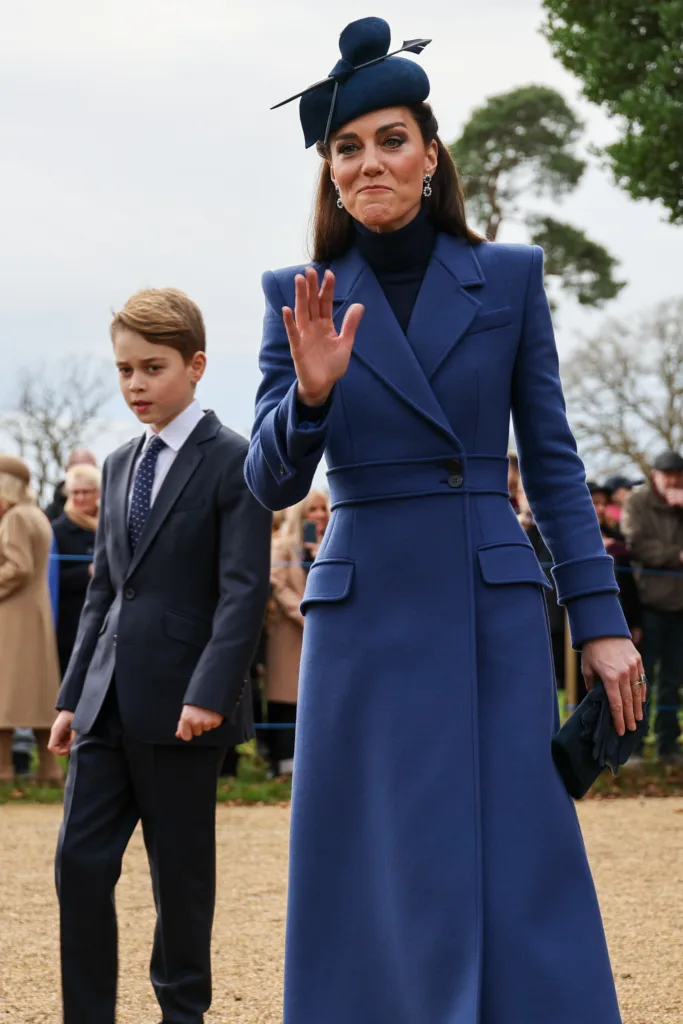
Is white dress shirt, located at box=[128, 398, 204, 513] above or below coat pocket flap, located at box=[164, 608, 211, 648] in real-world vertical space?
above

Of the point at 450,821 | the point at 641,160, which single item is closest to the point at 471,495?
the point at 450,821

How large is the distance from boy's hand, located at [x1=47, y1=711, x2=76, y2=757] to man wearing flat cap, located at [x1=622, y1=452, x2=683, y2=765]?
7.38 metres

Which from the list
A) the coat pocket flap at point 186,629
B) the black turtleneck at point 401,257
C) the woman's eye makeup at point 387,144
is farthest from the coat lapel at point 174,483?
the woman's eye makeup at point 387,144

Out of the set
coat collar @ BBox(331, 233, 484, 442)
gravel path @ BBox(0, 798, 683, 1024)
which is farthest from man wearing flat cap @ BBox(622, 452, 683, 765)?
coat collar @ BBox(331, 233, 484, 442)

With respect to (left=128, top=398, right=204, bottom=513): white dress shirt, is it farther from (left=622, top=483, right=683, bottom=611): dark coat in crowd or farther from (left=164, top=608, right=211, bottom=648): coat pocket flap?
(left=622, top=483, right=683, bottom=611): dark coat in crowd

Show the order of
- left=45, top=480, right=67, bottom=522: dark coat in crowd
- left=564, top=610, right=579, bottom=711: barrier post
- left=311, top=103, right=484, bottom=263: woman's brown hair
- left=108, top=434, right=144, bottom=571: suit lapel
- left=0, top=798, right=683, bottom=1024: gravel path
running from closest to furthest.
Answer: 1. left=311, top=103, right=484, bottom=263: woman's brown hair
2. left=108, top=434, right=144, bottom=571: suit lapel
3. left=0, top=798, right=683, bottom=1024: gravel path
4. left=45, top=480, right=67, bottom=522: dark coat in crowd
5. left=564, top=610, right=579, bottom=711: barrier post

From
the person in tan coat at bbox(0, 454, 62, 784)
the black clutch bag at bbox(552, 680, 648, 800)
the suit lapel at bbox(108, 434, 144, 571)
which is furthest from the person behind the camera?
the person in tan coat at bbox(0, 454, 62, 784)

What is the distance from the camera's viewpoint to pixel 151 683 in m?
4.20

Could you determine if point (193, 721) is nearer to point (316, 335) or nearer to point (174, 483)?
point (174, 483)

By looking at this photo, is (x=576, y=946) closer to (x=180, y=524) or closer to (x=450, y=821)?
(x=450, y=821)

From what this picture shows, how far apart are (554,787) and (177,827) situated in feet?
5.09

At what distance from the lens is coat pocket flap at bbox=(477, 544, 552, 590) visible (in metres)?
2.96

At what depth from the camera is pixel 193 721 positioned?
13.4 feet

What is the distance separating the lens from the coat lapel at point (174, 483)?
4.27m
